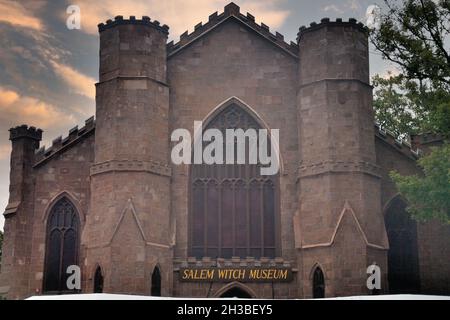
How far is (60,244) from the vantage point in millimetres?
30422

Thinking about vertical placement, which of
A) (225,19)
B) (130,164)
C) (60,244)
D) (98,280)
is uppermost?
(225,19)

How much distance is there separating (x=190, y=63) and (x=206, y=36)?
4.85 feet

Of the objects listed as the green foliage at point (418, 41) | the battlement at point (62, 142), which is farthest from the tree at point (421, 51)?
the battlement at point (62, 142)

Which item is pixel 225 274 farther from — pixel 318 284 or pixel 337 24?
pixel 337 24

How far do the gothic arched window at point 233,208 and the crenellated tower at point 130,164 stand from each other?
5.19 ft

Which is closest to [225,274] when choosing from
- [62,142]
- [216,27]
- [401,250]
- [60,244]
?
[60,244]

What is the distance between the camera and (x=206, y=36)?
31.1 meters

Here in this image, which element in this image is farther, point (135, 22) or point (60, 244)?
point (60, 244)

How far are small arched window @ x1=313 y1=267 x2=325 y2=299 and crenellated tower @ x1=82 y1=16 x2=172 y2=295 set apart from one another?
5726 millimetres

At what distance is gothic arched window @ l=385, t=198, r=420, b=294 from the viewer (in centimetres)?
2955

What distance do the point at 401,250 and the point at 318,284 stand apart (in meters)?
4.77

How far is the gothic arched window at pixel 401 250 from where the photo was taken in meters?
29.5

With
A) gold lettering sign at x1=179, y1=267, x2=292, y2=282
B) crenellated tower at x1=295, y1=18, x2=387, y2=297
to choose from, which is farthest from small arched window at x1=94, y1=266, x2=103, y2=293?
crenellated tower at x1=295, y1=18, x2=387, y2=297
